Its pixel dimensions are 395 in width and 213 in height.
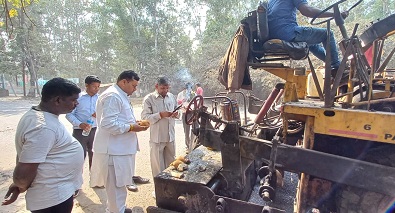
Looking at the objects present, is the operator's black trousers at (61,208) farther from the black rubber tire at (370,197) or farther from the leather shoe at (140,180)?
the leather shoe at (140,180)

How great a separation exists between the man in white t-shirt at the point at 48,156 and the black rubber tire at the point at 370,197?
2448mm

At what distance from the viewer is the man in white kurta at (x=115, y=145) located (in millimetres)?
3064

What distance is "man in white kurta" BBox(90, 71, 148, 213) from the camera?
3.06 m

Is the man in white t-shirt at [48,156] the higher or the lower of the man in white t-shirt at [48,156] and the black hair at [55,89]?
the lower

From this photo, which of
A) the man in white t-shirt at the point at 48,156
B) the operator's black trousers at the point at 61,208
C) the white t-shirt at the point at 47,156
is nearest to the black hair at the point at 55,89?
the man in white t-shirt at the point at 48,156

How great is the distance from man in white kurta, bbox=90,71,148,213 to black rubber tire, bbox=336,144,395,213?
2.33m

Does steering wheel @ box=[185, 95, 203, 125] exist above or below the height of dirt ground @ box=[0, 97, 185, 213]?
above

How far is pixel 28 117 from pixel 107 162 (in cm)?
135

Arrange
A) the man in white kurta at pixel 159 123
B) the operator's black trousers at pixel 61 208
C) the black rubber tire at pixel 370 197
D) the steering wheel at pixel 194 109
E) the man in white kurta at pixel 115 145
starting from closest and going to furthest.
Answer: the operator's black trousers at pixel 61 208, the black rubber tire at pixel 370 197, the steering wheel at pixel 194 109, the man in white kurta at pixel 115 145, the man in white kurta at pixel 159 123

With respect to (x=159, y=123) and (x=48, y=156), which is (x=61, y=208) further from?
(x=159, y=123)

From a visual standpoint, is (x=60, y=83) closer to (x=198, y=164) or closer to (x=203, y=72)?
(x=198, y=164)

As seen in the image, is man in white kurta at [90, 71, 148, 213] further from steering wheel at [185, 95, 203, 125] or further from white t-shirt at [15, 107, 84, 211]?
white t-shirt at [15, 107, 84, 211]

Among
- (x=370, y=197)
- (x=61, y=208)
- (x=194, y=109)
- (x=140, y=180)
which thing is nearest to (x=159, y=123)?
(x=140, y=180)

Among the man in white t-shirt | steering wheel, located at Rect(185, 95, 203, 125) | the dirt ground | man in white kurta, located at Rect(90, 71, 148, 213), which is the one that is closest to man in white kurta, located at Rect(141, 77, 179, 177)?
the dirt ground
